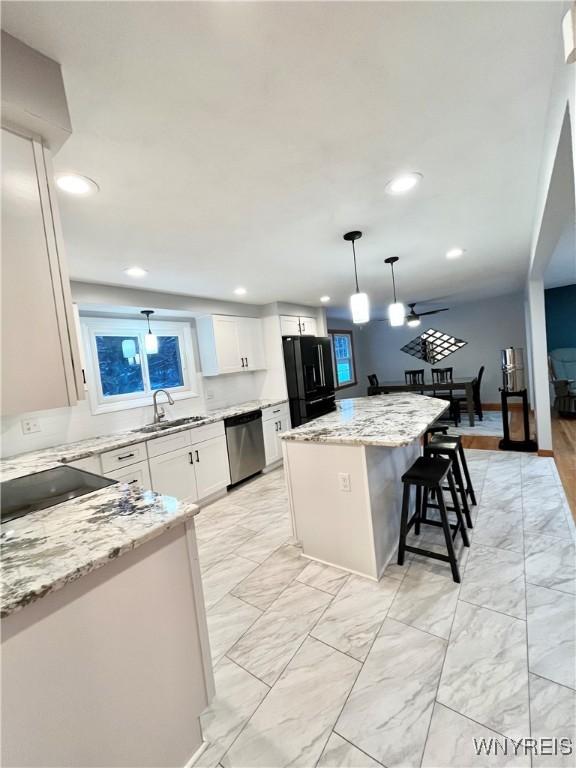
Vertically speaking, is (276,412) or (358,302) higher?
(358,302)

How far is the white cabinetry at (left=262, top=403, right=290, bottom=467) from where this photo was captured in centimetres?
439

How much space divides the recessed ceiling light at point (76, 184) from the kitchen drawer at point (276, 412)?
3141mm

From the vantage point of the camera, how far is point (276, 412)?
4.62 meters

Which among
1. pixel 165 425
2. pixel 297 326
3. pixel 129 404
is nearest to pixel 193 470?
pixel 165 425

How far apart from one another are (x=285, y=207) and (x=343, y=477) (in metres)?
1.72

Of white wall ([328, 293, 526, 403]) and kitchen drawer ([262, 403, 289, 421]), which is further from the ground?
white wall ([328, 293, 526, 403])

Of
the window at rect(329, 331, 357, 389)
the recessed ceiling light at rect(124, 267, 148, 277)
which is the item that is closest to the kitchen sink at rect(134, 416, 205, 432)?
the recessed ceiling light at rect(124, 267, 148, 277)


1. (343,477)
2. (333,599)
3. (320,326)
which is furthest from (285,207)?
(320,326)

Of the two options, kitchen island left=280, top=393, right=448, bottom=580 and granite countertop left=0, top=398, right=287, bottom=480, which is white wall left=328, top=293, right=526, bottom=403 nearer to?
granite countertop left=0, top=398, right=287, bottom=480

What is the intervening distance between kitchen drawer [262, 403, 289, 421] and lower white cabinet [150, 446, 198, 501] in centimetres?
127

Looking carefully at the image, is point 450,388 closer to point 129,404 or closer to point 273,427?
point 273,427

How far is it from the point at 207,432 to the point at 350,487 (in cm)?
200

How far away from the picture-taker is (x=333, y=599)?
1952 millimetres

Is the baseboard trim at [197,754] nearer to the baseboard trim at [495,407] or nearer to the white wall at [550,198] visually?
the white wall at [550,198]
